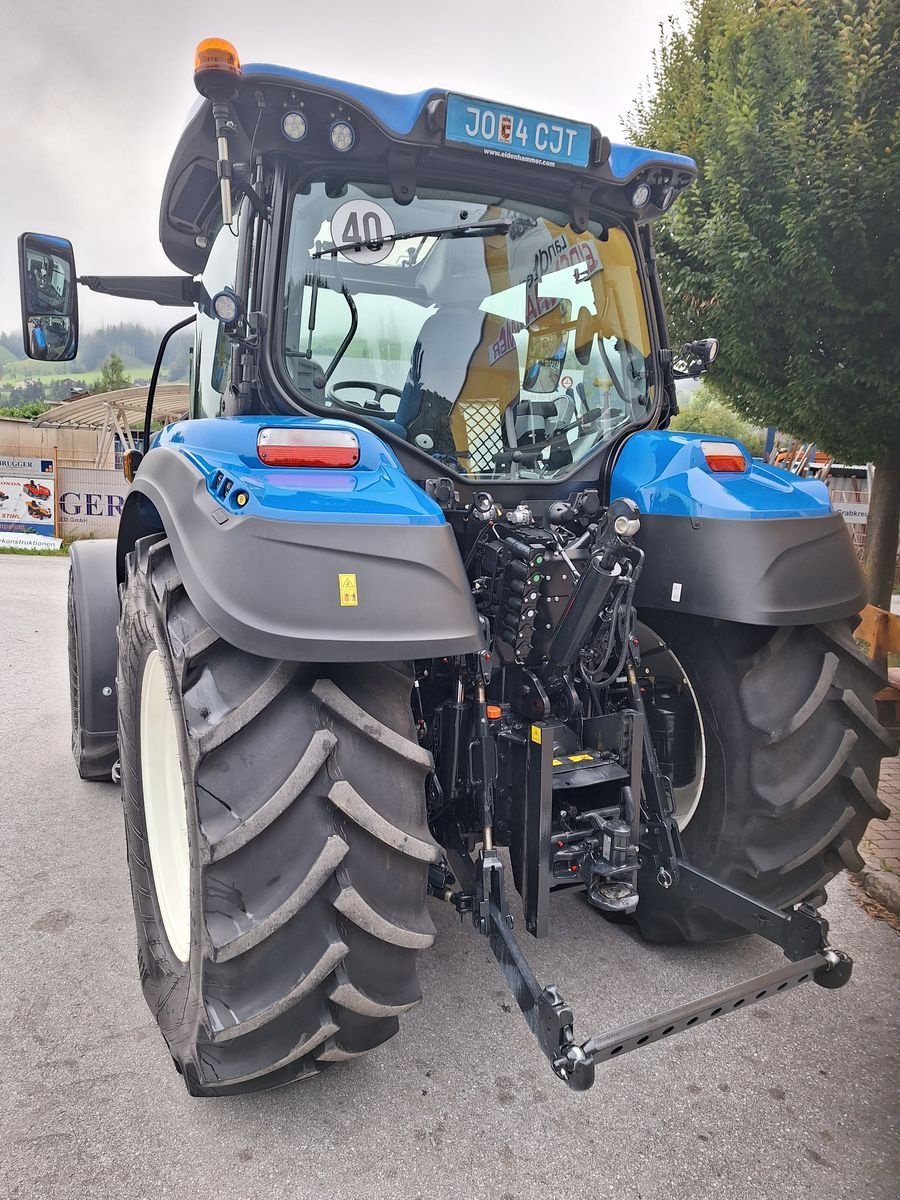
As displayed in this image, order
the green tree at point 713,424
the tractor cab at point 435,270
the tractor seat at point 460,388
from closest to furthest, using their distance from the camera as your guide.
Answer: the tractor cab at point 435,270 → the tractor seat at point 460,388 → the green tree at point 713,424

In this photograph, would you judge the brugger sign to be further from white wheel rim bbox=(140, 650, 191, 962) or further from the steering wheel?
the steering wheel

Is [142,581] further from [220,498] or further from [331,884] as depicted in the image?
[331,884]

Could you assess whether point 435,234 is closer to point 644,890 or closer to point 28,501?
point 644,890

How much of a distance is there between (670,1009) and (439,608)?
4.00 ft

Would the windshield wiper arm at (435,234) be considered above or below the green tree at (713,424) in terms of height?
below

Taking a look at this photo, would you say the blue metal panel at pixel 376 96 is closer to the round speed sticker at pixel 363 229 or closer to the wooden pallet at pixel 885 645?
the round speed sticker at pixel 363 229

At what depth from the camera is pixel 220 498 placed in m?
1.74

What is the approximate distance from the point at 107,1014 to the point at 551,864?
1.41 metres

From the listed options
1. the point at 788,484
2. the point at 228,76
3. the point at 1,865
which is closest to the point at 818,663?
the point at 788,484

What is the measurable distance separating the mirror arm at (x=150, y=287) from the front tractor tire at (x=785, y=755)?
2.27m

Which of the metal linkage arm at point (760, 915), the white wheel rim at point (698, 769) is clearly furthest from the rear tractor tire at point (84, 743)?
the metal linkage arm at point (760, 915)

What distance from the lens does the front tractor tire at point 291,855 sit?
1599mm

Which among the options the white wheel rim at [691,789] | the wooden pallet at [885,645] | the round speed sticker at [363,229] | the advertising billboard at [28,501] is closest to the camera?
the round speed sticker at [363,229]

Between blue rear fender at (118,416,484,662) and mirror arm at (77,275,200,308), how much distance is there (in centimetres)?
151
